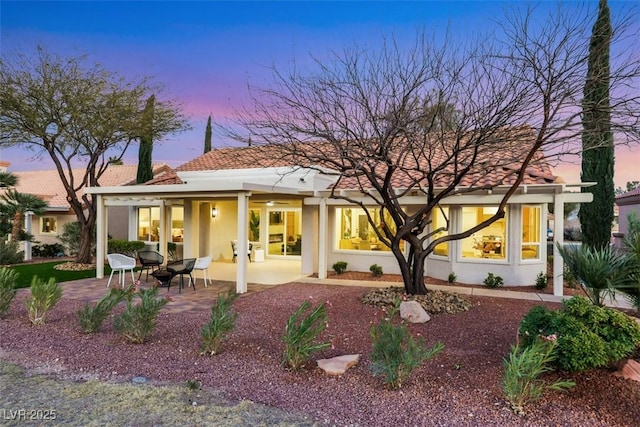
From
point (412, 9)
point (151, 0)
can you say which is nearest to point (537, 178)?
point (412, 9)

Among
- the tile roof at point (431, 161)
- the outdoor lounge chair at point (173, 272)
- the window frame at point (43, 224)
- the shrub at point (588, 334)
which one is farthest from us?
the window frame at point (43, 224)

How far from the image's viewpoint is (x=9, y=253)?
17609 mm

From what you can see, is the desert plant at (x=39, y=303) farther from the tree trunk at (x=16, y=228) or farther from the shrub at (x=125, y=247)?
the tree trunk at (x=16, y=228)

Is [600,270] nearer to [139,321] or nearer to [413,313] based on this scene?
[413,313]

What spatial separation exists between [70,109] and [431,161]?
13.2 meters

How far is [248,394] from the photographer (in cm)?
455

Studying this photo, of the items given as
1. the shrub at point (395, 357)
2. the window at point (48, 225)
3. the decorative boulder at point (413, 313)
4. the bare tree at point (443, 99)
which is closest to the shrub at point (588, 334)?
the shrub at point (395, 357)

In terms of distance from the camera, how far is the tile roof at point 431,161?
28.3ft

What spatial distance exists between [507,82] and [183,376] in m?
7.50

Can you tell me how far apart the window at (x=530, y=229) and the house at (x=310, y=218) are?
0.03m

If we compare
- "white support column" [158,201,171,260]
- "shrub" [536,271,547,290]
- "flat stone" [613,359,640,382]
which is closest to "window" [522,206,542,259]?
"shrub" [536,271,547,290]

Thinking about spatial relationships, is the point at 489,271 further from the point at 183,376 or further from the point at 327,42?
the point at 183,376

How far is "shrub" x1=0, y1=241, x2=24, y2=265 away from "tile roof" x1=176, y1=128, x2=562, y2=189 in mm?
8117

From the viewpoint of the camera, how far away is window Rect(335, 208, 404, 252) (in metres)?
14.7
